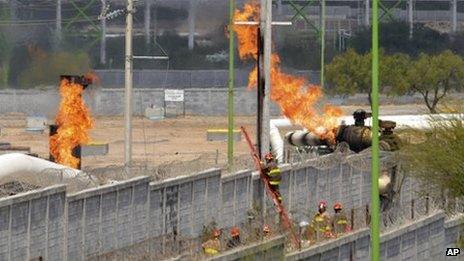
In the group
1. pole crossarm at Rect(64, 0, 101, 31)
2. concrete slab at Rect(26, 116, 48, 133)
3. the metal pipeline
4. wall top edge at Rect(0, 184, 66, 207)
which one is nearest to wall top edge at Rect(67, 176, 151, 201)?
wall top edge at Rect(0, 184, 66, 207)

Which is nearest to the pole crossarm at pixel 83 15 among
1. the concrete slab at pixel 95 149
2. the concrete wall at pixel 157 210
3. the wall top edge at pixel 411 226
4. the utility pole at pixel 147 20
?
the utility pole at pixel 147 20

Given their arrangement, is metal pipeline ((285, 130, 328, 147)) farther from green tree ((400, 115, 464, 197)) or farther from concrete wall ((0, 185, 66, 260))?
concrete wall ((0, 185, 66, 260))

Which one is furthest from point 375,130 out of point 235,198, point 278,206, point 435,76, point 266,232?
point 435,76

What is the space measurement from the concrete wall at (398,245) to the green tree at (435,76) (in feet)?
225

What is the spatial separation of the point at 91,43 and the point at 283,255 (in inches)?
3733

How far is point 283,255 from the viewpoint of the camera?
3353 centimetres

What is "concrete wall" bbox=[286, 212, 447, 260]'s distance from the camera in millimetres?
34750

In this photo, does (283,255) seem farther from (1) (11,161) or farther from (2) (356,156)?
(2) (356,156)

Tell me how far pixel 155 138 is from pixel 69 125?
124ft

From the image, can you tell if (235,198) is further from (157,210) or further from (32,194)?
(32,194)

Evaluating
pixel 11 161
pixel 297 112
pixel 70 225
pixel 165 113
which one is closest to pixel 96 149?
pixel 297 112

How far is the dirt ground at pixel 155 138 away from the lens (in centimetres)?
7594

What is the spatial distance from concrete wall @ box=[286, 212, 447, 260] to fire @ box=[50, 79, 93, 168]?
14157 mm

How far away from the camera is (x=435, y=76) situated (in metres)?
112
